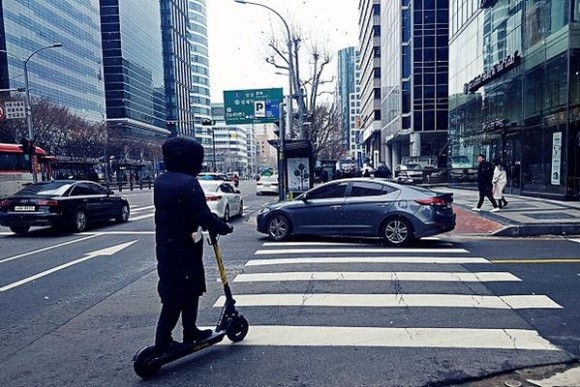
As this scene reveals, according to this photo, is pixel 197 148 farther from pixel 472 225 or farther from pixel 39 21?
pixel 39 21

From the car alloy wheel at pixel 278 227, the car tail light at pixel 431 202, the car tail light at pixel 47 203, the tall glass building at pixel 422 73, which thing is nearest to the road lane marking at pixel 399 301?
the car tail light at pixel 431 202

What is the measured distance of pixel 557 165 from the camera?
56.9ft

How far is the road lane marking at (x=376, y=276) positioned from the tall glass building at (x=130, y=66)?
278ft

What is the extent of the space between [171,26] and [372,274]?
128 metres

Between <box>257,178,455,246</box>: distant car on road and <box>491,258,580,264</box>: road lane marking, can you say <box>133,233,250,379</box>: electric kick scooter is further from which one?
<box>257,178,455,246</box>: distant car on road

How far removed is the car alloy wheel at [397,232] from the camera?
9250 mm

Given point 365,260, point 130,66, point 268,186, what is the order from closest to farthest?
point 365,260 < point 268,186 < point 130,66

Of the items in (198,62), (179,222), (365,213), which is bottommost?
(365,213)

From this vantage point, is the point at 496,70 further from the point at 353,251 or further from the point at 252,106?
the point at 353,251

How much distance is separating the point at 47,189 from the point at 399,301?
35.8 ft

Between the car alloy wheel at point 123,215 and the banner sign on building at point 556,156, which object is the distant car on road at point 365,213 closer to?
the car alloy wheel at point 123,215

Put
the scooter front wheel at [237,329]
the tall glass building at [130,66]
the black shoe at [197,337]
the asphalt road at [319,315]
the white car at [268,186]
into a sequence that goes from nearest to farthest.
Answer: the asphalt road at [319,315], the black shoe at [197,337], the scooter front wheel at [237,329], the white car at [268,186], the tall glass building at [130,66]

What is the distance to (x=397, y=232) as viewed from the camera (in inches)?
366

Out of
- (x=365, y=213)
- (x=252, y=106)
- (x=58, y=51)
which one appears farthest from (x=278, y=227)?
(x=58, y=51)
